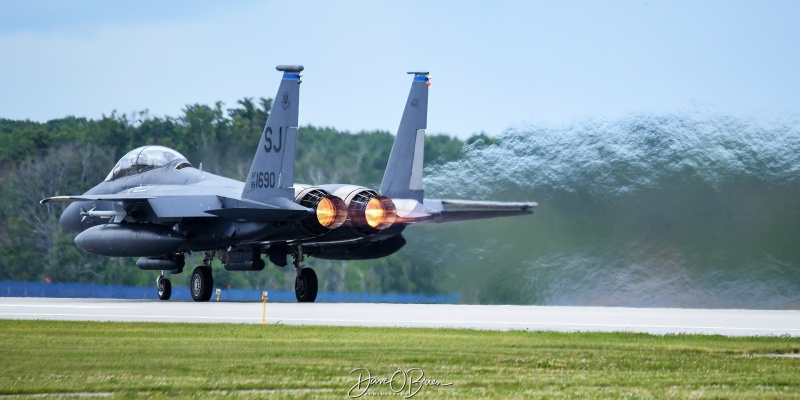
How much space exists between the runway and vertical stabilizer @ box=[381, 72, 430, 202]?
423 cm

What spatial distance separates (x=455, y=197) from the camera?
1283 inches

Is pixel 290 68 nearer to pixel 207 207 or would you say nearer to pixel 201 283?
pixel 207 207

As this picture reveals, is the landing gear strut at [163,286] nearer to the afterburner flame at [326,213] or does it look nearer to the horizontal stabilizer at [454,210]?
the afterburner flame at [326,213]

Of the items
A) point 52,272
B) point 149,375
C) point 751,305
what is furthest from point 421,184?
point 149,375

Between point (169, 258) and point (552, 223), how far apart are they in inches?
380

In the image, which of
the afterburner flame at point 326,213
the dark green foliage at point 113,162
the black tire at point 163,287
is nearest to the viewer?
the afterburner flame at point 326,213

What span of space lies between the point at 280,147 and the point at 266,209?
1.48 metres

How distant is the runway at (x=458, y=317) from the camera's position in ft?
66.7

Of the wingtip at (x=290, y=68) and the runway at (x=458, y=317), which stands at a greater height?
the wingtip at (x=290, y=68)

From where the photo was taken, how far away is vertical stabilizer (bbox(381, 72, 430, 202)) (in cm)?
3159

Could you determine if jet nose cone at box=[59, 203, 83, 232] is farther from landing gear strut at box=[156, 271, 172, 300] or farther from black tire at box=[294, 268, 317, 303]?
black tire at box=[294, 268, 317, 303]

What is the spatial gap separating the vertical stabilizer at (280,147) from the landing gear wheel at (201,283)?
428 cm

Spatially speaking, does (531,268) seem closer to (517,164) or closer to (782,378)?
(517,164)

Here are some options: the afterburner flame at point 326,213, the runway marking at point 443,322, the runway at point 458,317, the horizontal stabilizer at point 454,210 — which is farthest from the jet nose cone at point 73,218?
the runway marking at point 443,322
